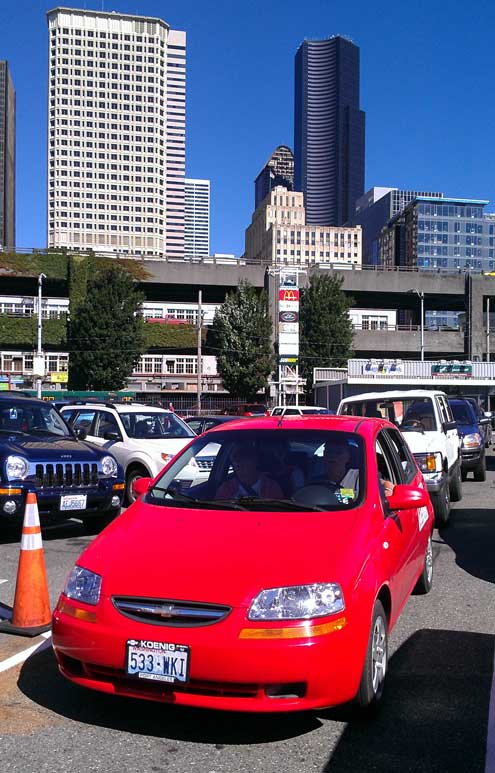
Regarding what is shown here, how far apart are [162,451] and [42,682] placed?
8078 mm

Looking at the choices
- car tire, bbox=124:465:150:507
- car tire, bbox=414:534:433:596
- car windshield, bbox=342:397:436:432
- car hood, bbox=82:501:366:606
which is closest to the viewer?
car hood, bbox=82:501:366:606

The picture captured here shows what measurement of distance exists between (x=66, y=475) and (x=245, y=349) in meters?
51.6

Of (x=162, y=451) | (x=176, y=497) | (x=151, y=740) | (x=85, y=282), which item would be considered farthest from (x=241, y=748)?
(x=85, y=282)

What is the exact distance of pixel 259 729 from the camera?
3.82m

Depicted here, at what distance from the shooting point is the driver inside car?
4914mm

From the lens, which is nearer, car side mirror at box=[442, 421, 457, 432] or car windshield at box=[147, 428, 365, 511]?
car windshield at box=[147, 428, 365, 511]

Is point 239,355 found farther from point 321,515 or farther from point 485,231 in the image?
point 485,231

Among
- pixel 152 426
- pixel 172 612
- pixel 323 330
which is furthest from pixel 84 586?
pixel 323 330

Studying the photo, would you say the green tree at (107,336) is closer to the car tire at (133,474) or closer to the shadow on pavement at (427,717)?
the car tire at (133,474)

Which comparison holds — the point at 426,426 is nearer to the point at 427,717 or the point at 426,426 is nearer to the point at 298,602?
the point at 427,717

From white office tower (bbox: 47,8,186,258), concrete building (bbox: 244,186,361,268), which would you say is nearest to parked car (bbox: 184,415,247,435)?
white office tower (bbox: 47,8,186,258)

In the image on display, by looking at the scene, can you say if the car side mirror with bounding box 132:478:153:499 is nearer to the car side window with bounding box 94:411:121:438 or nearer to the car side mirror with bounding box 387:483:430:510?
the car side mirror with bounding box 387:483:430:510

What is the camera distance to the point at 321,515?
4434 mm

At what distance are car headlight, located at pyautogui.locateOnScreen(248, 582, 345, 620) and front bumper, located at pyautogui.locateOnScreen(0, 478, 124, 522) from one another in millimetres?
5451
